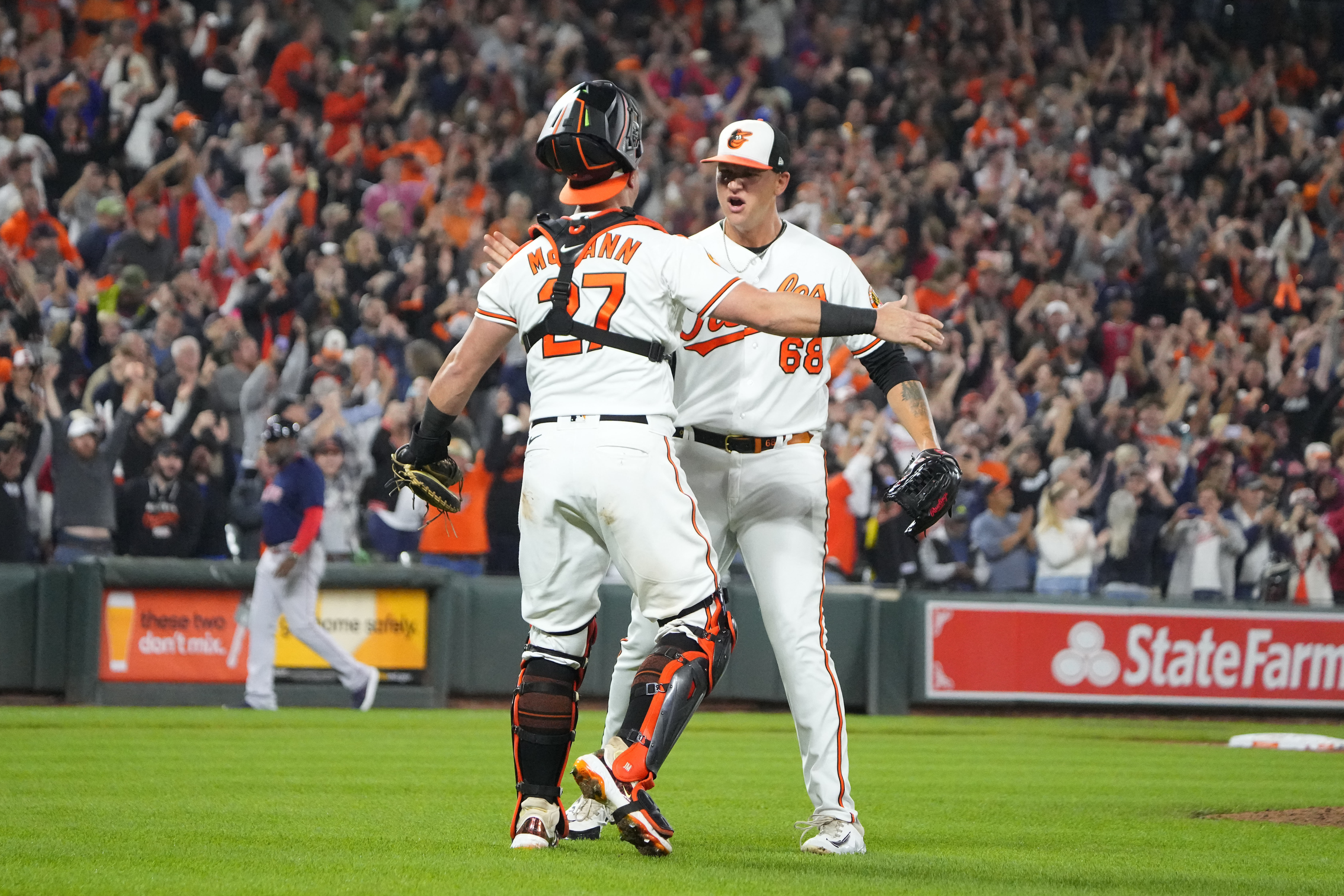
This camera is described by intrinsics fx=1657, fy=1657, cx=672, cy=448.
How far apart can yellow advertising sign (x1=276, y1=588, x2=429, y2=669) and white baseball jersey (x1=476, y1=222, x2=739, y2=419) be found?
922 centimetres

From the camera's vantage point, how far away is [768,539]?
6059 millimetres

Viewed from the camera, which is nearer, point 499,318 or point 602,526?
point 602,526

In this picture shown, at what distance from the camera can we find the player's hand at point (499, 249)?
5914 mm

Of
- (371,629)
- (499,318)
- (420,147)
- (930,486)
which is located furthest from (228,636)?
(930,486)

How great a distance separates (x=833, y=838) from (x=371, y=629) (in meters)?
9.10

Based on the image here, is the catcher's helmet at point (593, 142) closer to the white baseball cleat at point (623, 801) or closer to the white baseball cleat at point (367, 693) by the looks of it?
the white baseball cleat at point (623, 801)

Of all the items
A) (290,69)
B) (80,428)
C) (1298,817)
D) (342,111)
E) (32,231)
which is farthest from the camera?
(290,69)

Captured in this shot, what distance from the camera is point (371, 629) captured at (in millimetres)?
14312

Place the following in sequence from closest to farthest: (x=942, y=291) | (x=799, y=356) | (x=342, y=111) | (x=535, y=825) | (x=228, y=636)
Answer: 1. (x=535, y=825)
2. (x=799, y=356)
3. (x=228, y=636)
4. (x=942, y=291)
5. (x=342, y=111)

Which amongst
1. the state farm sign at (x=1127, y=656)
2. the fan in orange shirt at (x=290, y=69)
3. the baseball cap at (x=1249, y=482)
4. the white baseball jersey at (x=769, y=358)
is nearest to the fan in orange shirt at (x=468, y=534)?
the state farm sign at (x=1127, y=656)

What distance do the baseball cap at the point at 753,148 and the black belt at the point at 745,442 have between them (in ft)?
3.29

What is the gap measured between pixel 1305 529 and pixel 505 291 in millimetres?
12693

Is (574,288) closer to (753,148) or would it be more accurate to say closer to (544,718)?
(753,148)

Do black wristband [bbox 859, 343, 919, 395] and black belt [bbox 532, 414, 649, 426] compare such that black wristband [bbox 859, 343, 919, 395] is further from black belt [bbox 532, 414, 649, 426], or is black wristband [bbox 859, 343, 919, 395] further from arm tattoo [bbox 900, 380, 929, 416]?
black belt [bbox 532, 414, 649, 426]
